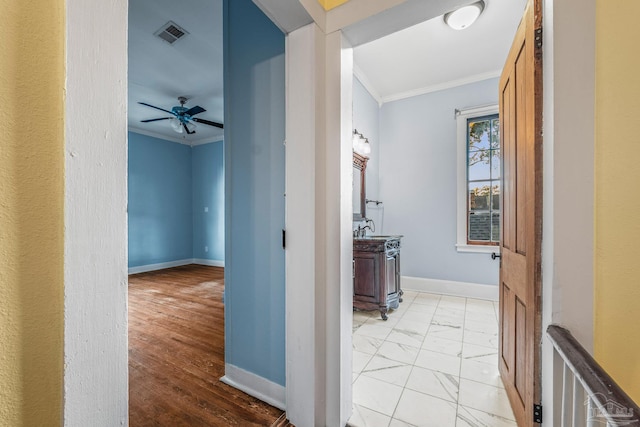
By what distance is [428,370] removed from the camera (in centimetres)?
198

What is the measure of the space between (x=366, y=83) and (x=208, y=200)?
4.21m

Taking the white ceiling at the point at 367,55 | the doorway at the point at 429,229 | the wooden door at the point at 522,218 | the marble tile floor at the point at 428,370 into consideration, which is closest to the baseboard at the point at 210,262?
the white ceiling at the point at 367,55

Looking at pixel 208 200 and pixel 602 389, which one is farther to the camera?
pixel 208 200

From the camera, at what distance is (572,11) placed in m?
0.90

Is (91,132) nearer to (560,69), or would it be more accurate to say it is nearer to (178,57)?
Result: (560,69)

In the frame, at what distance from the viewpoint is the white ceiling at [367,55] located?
2.42 m

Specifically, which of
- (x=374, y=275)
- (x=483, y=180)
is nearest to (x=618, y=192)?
(x=374, y=275)

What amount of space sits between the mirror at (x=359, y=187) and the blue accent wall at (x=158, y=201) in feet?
14.0

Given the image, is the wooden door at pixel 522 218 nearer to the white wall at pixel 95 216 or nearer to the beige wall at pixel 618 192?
the beige wall at pixel 618 192

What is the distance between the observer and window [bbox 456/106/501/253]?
11.9 feet

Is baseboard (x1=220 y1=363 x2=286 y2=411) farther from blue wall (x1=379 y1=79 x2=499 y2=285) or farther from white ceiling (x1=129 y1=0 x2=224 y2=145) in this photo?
blue wall (x1=379 y1=79 x2=499 y2=285)

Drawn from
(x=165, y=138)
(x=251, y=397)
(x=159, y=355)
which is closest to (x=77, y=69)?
(x=251, y=397)

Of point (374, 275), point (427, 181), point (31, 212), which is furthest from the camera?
point (427, 181)

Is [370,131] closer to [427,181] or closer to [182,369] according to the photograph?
[427,181]
